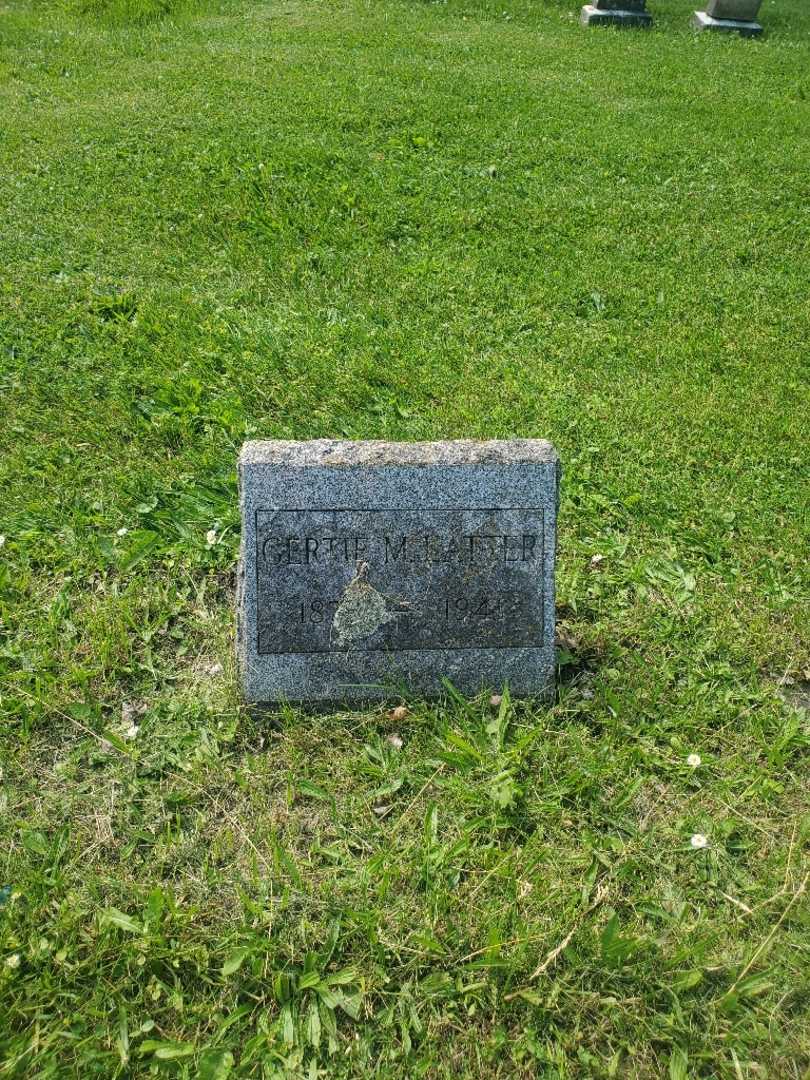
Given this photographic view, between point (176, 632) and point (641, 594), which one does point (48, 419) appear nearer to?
point (176, 632)

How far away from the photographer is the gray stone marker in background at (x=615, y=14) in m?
11.5

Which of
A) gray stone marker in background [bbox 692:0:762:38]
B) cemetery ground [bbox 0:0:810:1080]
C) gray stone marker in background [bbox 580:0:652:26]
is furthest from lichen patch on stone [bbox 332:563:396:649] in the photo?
gray stone marker in background [bbox 692:0:762:38]

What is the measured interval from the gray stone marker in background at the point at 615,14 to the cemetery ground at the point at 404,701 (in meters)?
4.63

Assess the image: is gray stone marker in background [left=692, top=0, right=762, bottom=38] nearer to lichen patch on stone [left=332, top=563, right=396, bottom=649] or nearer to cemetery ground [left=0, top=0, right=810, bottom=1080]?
cemetery ground [left=0, top=0, right=810, bottom=1080]

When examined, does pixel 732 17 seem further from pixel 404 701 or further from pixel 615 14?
pixel 404 701

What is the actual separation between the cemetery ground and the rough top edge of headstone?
773 millimetres

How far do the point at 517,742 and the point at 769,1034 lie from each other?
99 cm

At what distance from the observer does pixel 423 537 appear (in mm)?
2816

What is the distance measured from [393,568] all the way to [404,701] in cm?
44

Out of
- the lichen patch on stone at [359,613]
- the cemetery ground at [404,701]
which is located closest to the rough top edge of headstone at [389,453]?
the lichen patch on stone at [359,613]

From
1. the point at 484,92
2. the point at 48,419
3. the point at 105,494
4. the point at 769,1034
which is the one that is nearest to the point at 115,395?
the point at 48,419

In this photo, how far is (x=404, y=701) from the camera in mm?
2924

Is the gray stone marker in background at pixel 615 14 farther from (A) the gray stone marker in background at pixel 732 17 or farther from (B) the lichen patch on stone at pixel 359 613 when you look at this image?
(B) the lichen patch on stone at pixel 359 613

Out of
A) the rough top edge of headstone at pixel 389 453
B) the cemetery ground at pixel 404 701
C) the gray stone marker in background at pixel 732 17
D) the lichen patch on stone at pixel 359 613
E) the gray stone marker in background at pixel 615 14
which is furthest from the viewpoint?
the gray stone marker in background at pixel 732 17
